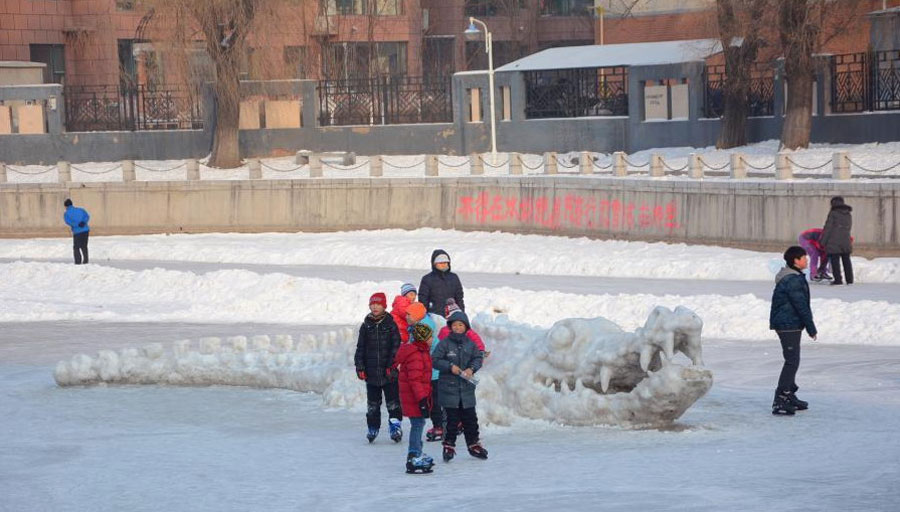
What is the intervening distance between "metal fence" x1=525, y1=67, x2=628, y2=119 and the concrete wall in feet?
28.7

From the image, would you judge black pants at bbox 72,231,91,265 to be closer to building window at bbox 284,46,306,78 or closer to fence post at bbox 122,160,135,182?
fence post at bbox 122,160,135,182

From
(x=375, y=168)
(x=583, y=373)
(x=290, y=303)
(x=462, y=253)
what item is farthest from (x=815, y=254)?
(x=375, y=168)

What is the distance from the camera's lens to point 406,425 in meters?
14.6

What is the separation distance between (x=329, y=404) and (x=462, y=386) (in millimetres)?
3639

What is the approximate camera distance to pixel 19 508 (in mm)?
11711

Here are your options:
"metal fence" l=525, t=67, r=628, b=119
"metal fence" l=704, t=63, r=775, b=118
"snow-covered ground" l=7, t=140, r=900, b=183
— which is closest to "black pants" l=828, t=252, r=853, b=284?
"snow-covered ground" l=7, t=140, r=900, b=183

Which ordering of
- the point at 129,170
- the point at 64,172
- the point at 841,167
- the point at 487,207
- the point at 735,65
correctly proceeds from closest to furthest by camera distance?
the point at 841,167, the point at 487,207, the point at 735,65, the point at 129,170, the point at 64,172

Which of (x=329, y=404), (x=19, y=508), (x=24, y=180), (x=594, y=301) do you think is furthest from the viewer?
(x=24, y=180)

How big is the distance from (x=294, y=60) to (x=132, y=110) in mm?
5791

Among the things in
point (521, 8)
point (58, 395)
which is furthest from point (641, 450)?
point (521, 8)

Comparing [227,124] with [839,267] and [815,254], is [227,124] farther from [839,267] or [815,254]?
[839,267]

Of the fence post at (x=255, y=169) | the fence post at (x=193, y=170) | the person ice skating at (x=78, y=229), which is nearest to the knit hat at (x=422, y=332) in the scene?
the person ice skating at (x=78, y=229)

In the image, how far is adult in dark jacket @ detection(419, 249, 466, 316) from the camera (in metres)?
15.4

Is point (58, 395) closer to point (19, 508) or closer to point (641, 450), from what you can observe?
point (19, 508)
